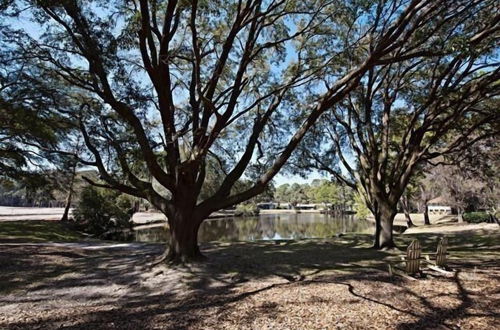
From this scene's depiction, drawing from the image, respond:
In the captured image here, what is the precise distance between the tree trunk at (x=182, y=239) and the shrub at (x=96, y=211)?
1611cm

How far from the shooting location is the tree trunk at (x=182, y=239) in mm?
8195

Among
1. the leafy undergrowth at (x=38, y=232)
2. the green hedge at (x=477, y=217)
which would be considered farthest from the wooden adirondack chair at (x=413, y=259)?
the green hedge at (x=477, y=217)

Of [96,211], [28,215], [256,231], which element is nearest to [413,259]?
[96,211]

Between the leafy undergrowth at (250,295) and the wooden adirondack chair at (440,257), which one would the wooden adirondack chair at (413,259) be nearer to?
the leafy undergrowth at (250,295)

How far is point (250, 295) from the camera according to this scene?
5.39 meters

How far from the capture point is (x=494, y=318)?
4.20 m

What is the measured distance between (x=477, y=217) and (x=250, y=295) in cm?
2493

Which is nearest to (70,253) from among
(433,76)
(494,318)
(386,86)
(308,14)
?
(308,14)

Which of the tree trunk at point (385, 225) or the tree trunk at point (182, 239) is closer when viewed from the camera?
the tree trunk at point (182, 239)

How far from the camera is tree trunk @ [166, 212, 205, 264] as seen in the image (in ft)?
26.9

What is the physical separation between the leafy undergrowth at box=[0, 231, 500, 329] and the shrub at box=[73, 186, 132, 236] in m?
14.0

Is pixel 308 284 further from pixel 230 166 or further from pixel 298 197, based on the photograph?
pixel 298 197

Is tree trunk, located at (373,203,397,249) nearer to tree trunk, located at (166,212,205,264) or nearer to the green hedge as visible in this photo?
tree trunk, located at (166,212,205,264)

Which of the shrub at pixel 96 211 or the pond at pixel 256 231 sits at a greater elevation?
the shrub at pixel 96 211
